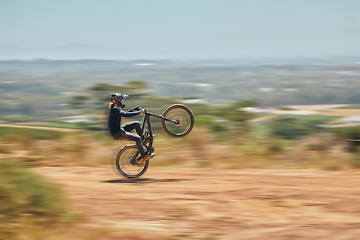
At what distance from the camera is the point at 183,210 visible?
8.78 m

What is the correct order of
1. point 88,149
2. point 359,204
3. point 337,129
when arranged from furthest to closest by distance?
point 337,129 → point 88,149 → point 359,204

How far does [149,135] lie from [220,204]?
3.15m

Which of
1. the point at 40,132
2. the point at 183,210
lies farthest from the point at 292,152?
the point at 40,132

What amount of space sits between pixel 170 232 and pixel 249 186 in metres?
3.77

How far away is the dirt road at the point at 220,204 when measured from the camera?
7.74 metres

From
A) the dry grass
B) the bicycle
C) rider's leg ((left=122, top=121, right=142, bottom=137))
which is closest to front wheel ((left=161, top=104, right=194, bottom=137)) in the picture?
the bicycle

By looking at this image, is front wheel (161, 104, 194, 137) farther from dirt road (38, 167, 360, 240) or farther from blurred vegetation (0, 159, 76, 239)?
blurred vegetation (0, 159, 76, 239)

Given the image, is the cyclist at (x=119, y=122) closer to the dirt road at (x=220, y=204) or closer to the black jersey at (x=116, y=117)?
the black jersey at (x=116, y=117)

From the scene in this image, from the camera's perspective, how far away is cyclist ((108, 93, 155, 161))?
415 inches

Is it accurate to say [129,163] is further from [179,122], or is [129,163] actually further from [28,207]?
[28,207]

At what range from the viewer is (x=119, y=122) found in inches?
422

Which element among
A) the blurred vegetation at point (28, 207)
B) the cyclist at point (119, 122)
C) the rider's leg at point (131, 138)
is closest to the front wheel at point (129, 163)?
the rider's leg at point (131, 138)

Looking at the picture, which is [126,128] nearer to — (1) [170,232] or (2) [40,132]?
(1) [170,232]

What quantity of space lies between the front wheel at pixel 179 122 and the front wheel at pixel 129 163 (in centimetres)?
113
